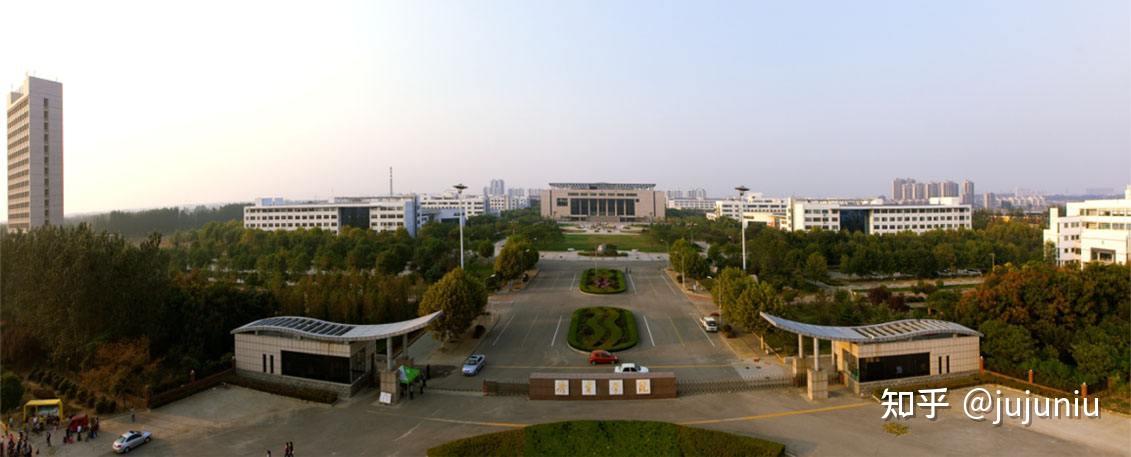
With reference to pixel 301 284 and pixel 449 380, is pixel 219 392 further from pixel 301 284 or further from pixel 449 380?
pixel 301 284

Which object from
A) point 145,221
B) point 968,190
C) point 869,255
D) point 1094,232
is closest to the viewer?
point 1094,232

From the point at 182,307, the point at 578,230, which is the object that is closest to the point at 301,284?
the point at 182,307

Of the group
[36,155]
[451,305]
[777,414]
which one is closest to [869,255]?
[777,414]

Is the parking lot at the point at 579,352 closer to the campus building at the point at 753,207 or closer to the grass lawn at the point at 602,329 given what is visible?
the grass lawn at the point at 602,329

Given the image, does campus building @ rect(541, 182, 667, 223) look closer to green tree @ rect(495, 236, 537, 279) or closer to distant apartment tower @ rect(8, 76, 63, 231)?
green tree @ rect(495, 236, 537, 279)

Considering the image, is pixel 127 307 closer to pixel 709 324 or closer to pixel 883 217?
pixel 709 324

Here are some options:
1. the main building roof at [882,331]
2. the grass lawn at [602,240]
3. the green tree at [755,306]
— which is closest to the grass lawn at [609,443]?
the main building roof at [882,331]
